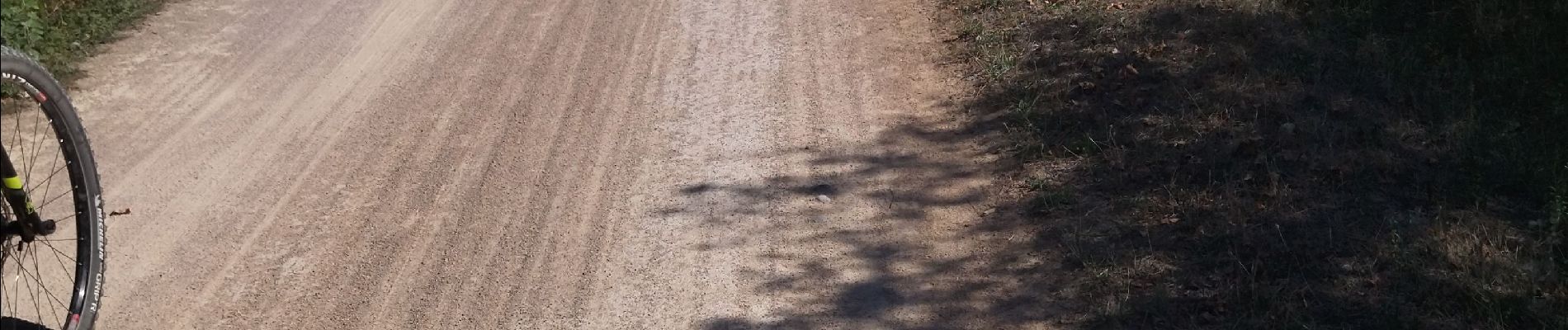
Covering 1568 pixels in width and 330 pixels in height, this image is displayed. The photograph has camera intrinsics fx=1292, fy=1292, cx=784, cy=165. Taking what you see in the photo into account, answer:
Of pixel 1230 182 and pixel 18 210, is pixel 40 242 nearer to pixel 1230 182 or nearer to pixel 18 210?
pixel 18 210

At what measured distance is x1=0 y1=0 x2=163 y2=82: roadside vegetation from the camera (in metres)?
7.37

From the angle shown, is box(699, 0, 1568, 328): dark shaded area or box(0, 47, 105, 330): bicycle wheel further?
box(699, 0, 1568, 328): dark shaded area

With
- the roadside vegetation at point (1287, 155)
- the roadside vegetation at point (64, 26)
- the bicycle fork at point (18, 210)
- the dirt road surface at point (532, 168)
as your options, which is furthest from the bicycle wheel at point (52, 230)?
the roadside vegetation at point (1287, 155)

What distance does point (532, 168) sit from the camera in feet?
20.9

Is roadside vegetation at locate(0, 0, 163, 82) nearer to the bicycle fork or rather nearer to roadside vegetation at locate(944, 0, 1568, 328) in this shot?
the bicycle fork

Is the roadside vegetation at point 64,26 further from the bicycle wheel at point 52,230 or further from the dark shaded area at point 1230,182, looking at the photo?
the dark shaded area at point 1230,182

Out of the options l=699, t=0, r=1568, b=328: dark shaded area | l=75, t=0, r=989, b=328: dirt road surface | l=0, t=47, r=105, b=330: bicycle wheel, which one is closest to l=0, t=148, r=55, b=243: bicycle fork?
l=0, t=47, r=105, b=330: bicycle wheel

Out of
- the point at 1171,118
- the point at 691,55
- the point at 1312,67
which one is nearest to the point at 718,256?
the point at 1171,118

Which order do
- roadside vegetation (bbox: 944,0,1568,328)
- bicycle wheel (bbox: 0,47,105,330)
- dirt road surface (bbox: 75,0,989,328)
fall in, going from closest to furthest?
bicycle wheel (bbox: 0,47,105,330)
roadside vegetation (bbox: 944,0,1568,328)
dirt road surface (bbox: 75,0,989,328)

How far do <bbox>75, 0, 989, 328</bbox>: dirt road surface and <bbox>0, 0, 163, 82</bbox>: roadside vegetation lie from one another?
166mm

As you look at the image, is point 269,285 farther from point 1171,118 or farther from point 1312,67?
point 1312,67

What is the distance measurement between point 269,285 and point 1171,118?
4208 mm

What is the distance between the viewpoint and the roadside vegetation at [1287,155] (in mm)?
4773

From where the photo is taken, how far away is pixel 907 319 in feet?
15.8
